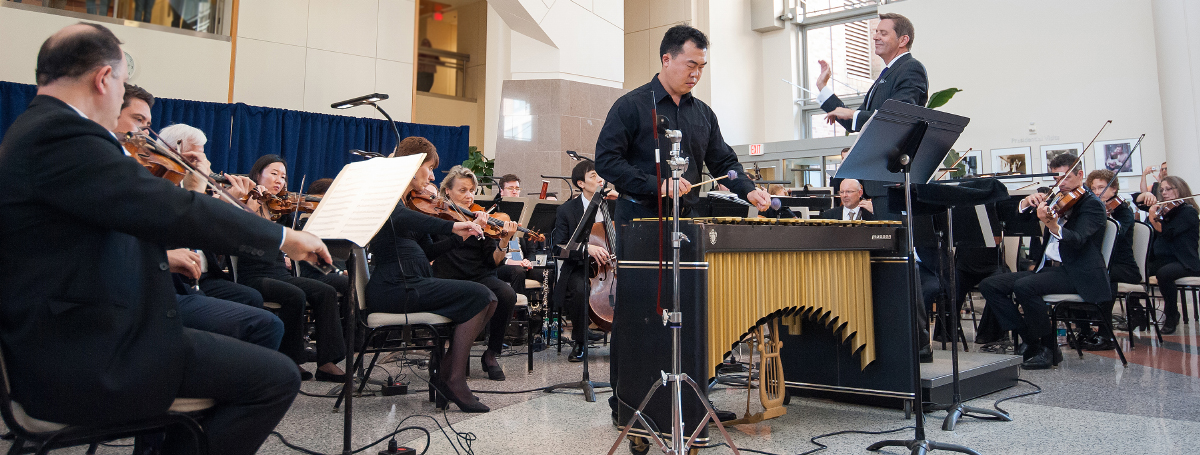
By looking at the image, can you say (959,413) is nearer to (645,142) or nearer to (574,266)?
(645,142)

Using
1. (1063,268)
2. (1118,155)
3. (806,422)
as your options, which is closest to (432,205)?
(806,422)

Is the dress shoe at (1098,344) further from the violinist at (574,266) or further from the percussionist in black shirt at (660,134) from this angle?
the percussionist in black shirt at (660,134)

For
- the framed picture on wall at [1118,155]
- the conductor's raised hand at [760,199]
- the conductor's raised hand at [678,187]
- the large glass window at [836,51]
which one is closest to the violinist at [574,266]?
the conductor's raised hand at [760,199]

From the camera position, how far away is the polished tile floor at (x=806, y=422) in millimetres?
2910

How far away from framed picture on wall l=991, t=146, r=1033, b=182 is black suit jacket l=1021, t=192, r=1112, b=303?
20.7ft

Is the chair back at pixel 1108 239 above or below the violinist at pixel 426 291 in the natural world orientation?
above

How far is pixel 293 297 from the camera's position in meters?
4.12

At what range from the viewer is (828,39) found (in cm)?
1396

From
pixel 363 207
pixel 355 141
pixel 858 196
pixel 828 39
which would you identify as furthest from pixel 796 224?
pixel 828 39

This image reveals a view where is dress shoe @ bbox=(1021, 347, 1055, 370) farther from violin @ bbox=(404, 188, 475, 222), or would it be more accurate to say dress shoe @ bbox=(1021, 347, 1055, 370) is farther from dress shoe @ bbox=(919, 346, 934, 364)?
violin @ bbox=(404, 188, 475, 222)

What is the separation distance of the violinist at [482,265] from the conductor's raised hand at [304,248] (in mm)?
2617

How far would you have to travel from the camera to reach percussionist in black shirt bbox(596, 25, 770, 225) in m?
3.12

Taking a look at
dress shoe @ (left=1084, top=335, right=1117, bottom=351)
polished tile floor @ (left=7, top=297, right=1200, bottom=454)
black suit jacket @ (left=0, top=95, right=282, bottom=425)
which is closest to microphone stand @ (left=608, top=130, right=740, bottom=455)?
polished tile floor @ (left=7, top=297, right=1200, bottom=454)

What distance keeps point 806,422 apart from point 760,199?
1163mm
